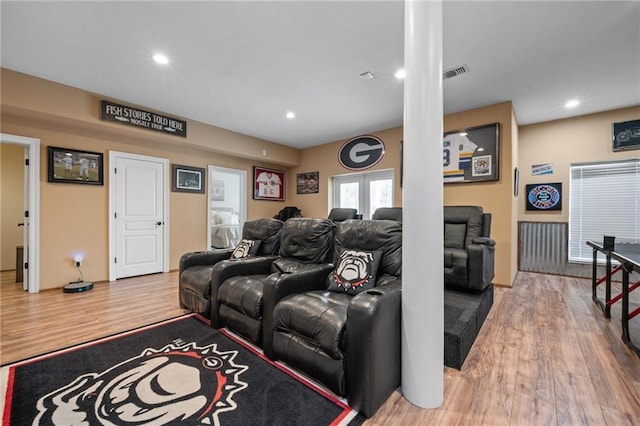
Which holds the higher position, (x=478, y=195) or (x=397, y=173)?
(x=397, y=173)

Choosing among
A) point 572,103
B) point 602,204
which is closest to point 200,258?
point 572,103

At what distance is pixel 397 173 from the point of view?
5.11m

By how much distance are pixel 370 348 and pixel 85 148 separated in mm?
4892

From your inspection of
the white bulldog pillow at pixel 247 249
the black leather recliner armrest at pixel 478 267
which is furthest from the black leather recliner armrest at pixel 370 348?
the white bulldog pillow at pixel 247 249

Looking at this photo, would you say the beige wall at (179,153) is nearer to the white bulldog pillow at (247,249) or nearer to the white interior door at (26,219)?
the white interior door at (26,219)

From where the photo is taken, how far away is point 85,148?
3.97m

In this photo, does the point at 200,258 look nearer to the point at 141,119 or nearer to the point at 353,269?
the point at 353,269

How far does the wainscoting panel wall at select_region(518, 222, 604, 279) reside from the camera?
447 cm

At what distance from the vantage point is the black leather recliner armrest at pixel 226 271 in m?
2.45

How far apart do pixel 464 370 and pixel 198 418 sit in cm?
171

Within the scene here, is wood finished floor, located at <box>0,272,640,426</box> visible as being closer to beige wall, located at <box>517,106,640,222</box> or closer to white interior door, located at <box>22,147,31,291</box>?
white interior door, located at <box>22,147,31,291</box>

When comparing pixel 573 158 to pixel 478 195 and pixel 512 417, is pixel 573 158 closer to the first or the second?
pixel 478 195

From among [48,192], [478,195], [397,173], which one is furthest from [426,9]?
[48,192]

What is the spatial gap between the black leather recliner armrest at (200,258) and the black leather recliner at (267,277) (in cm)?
65
